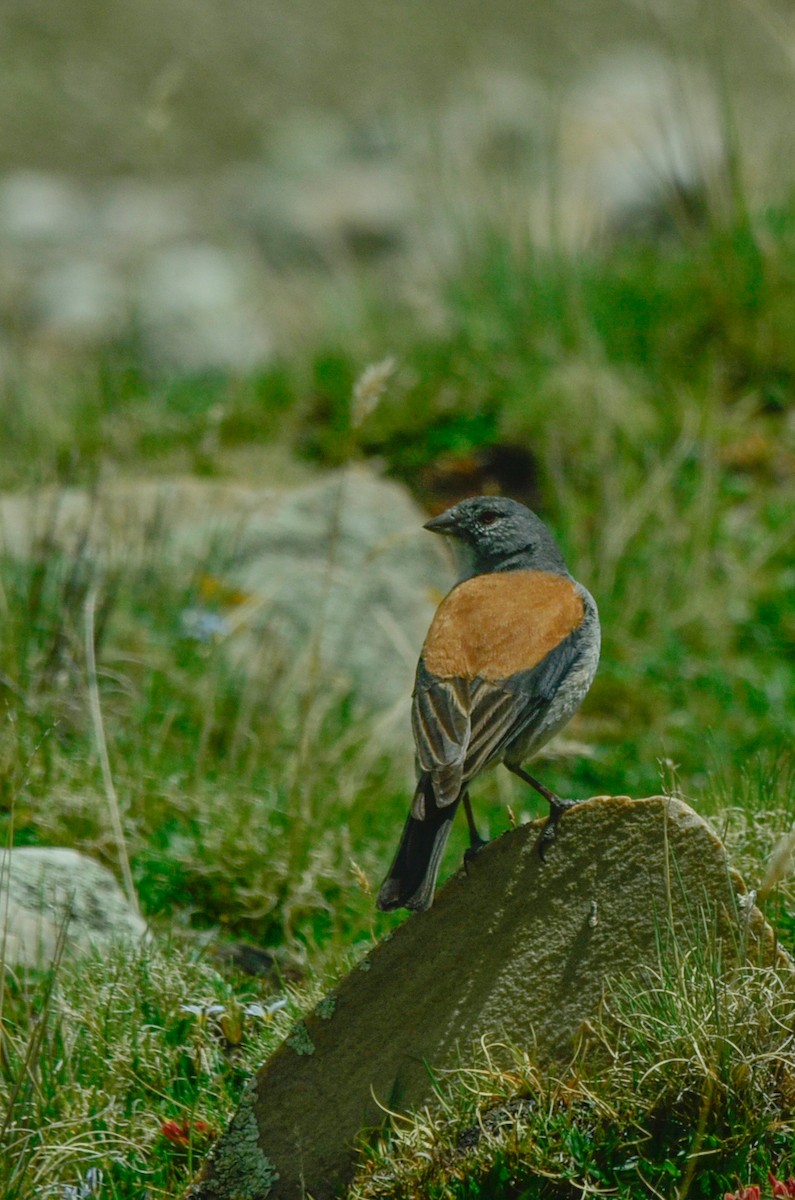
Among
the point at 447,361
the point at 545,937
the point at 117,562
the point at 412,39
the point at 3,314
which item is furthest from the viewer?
the point at 412,39

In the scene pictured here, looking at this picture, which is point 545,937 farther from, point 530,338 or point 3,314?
point 3,314

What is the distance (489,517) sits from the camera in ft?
11.8

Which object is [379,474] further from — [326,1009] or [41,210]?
[41,210]

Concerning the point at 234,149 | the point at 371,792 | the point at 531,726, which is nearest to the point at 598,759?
A: the point at 371,792

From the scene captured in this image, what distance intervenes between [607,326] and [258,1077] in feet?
16.1

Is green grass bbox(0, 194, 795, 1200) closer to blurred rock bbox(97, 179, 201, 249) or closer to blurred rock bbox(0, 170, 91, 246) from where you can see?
blurred rock bbox(97, 179, 201, 249)

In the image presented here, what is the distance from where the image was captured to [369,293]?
7594mm

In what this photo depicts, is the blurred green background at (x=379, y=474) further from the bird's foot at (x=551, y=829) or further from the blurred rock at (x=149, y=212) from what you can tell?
the blurred rock at (x=149, y=212)

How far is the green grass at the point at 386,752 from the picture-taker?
107 inches

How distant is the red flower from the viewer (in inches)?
116

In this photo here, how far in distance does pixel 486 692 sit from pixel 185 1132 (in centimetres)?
106

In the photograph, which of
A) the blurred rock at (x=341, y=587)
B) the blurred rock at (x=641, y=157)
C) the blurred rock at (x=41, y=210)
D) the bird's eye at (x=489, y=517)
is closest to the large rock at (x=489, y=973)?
the bird's eye at (x=489, y=517)

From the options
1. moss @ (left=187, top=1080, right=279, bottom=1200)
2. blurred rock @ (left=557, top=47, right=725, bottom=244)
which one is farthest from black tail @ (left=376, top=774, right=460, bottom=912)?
blurred rock @ (left=557, top=47, right=725, bottom=244)

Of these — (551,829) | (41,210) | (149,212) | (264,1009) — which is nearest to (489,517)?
(551,829)
